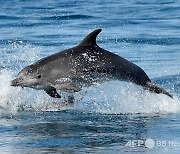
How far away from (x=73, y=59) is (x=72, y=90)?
0.61 metres

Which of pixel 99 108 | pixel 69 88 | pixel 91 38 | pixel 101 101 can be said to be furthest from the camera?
pixel 101 101

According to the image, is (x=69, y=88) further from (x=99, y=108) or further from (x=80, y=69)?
(x=99, y=108)

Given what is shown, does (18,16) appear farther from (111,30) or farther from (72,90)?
(72,90)

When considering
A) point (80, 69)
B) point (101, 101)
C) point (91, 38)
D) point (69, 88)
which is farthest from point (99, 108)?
point (91, 38)

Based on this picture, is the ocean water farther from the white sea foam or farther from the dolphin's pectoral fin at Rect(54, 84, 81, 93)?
the dolphin's pectoral fin at Rect(54, 84, 81, 93)

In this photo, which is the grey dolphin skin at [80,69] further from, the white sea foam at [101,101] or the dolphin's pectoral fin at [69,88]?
the white sea foam at [101,101]

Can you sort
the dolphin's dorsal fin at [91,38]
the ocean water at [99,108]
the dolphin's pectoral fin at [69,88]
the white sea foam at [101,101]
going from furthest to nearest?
the white sea foam at [101,101] → the dolphin's dorsal fin at [91,38] → the dolphin's pectoral fin at [69,88] → the ocean water at [99,108]

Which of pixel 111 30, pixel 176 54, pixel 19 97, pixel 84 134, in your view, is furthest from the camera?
pixel 111 30

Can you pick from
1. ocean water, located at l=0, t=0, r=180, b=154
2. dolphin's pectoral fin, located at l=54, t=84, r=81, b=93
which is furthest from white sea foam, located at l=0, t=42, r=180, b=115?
dolphin's pectoral fin, located at l=54, t=84, r=81, b=93

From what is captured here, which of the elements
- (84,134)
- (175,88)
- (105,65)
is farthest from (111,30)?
(84,134)

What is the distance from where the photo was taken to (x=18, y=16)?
31.5 m

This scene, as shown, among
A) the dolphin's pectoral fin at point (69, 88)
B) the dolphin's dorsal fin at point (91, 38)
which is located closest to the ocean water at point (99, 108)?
the dolphin's pectoral fin at point (69, 88)

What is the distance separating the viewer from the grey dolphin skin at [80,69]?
11.5m

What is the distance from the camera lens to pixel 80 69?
11.5 m
